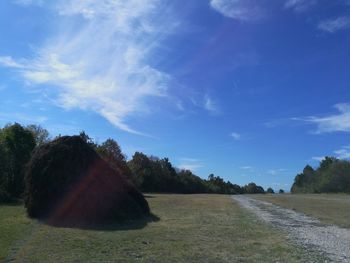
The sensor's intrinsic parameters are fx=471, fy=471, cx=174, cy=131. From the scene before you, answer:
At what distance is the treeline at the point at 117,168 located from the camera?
4547cm

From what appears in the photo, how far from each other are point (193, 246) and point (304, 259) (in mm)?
4047

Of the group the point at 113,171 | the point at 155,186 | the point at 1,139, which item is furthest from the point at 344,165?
the point at 113,171

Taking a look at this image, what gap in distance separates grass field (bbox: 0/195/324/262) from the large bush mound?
2199 mm

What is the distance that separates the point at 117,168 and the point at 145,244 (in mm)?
16514

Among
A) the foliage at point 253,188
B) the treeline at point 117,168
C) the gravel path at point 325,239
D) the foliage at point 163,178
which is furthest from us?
the foliage at point 253,188

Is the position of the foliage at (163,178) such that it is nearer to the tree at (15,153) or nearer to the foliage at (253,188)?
the foliage at (253,188)

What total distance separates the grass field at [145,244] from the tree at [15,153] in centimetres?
2320

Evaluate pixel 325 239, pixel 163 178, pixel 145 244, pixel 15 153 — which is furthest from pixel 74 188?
pixel 163 178

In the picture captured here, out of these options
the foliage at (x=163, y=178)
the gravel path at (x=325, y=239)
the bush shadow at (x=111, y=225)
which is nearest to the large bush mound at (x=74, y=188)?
the bush shadow at (x=111, y=225)

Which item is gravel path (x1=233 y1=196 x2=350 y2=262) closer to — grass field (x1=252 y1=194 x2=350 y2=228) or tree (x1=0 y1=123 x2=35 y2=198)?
grass field (x1=252 y1=194 x2=350 y2=228)

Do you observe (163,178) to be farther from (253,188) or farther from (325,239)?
(325,239)

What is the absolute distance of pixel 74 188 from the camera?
26.4 metres

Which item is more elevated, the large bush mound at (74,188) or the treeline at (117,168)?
the treeline at (117,168)

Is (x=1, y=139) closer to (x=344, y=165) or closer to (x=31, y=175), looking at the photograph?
(x=31, y=175)
